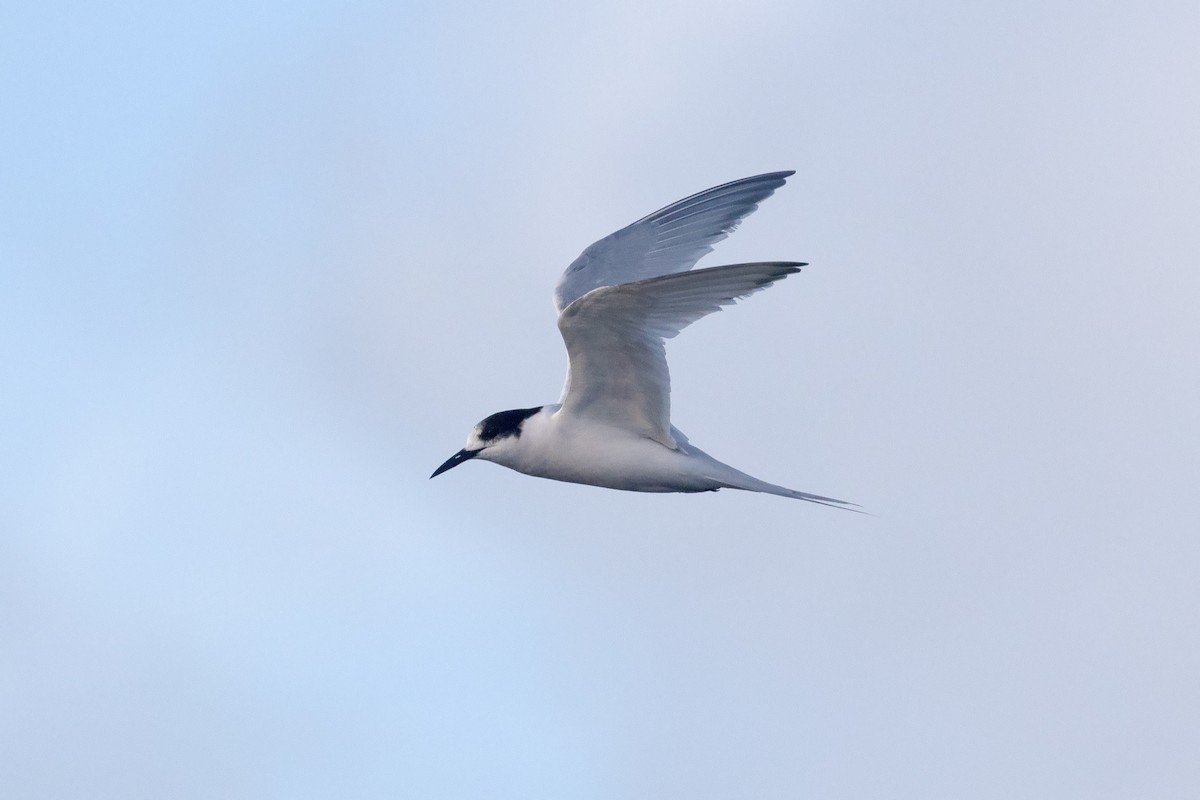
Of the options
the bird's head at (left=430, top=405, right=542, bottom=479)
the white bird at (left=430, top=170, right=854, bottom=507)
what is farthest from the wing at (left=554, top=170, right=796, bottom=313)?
the bird's head at (left=430, top=405, right=542, bottom=479)

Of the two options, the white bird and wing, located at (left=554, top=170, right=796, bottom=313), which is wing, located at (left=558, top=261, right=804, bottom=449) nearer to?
the white bird

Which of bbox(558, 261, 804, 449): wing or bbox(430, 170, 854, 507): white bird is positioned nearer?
bbox(558, 261, 804, 449): wing

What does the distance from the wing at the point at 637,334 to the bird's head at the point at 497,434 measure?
1.15 ft

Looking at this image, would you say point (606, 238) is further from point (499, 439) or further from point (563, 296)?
point (499, 439)

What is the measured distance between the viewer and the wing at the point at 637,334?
311 inches

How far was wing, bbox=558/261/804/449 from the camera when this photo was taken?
7.90 m

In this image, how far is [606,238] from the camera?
37.4 ft

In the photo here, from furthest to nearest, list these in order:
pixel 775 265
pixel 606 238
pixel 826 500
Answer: pixel 606 238, pixel 826 500, pixel 775 265

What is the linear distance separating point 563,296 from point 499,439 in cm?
155

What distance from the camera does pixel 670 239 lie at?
11164mm

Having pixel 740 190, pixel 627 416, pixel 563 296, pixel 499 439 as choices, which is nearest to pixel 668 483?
pixel 627 416

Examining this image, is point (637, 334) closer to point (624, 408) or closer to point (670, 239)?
point (624, 408)

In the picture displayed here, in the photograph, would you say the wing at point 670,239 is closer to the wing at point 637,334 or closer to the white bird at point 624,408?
the white bird at point 624,408

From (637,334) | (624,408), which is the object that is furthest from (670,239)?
(637,334)
